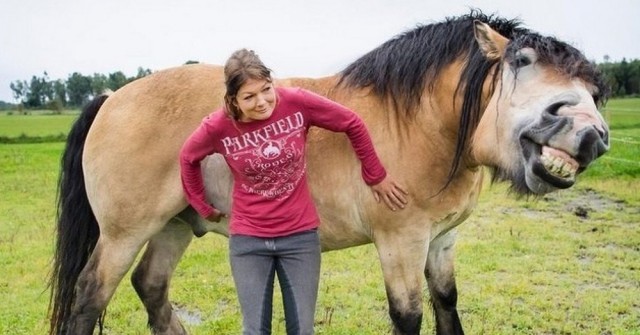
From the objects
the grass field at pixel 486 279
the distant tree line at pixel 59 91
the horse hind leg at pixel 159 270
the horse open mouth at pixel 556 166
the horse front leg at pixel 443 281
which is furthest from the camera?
the distant tree line at pixel 59 91

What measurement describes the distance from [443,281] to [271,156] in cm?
Result: 167

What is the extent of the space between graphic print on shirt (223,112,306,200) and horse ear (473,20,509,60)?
950mm

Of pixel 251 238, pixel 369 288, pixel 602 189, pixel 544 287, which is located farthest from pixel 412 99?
pixel 602 189

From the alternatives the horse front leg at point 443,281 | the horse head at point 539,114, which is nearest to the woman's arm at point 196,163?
the horse head at point 539,114

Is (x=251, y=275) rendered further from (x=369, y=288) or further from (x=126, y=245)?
(x=369, y=288)

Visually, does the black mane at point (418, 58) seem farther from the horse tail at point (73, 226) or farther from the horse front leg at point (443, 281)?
the horse tail at point (73, 226)

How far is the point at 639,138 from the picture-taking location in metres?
20.7

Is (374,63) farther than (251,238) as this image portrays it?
Yes

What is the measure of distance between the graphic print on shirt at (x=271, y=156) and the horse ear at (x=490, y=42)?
0.95 m

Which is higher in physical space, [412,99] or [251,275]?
[412,99]

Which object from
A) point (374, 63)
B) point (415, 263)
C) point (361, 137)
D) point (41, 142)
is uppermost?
point (374, 63)

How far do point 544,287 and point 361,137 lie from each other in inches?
144

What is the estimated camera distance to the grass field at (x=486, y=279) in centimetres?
513

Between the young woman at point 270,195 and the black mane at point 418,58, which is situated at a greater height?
the black mane at point 418,58
